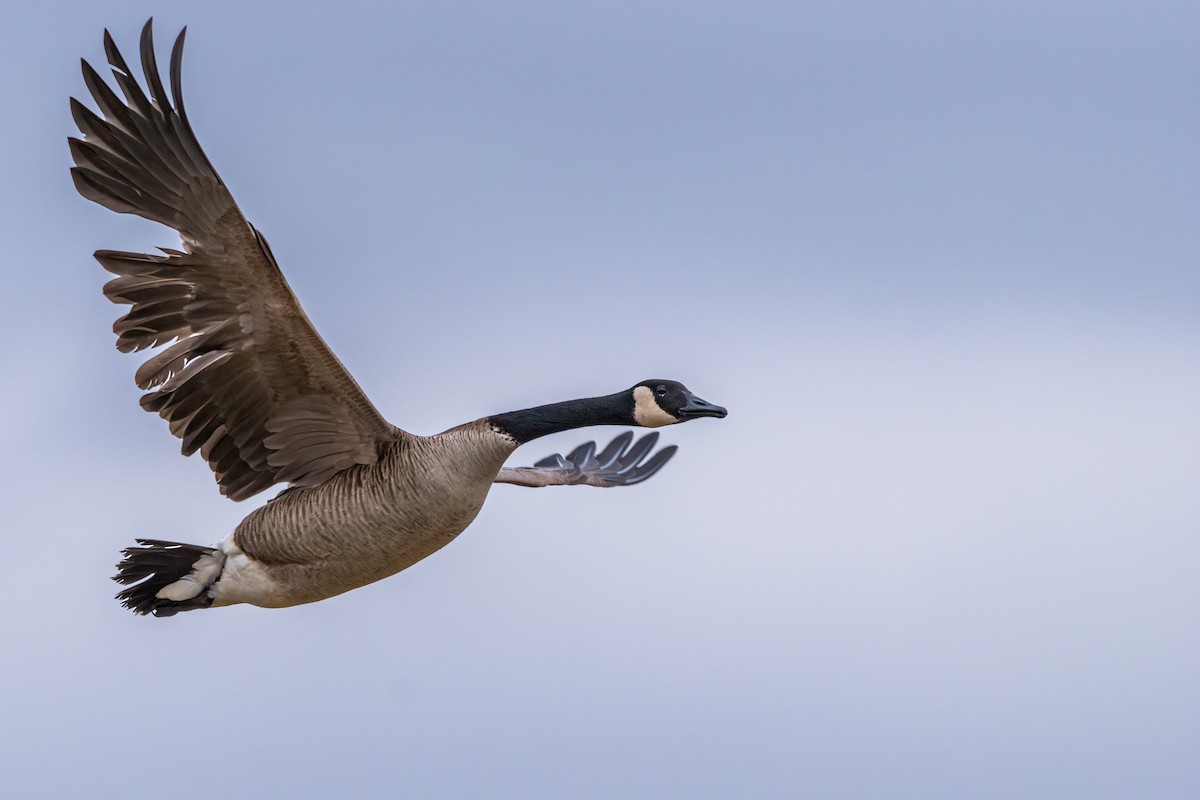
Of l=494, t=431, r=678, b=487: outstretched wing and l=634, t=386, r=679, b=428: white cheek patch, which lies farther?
l=494, t=431, r=678, b=487: outstretched wing

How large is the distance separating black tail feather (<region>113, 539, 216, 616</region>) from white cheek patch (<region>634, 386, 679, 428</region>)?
3.41 meters

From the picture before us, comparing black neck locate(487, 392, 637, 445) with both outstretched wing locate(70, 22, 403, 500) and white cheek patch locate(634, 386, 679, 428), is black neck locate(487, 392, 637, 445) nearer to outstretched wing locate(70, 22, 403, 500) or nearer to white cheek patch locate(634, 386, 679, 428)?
white cheek patch locate(634, 386, 679, 428)

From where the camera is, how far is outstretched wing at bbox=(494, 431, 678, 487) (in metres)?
17.7

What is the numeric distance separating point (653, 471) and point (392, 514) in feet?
18.2

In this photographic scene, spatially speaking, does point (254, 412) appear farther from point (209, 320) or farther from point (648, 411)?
point (648, 411)

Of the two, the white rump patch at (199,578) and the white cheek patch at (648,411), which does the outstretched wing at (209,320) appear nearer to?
the white rump patch at (199,578)

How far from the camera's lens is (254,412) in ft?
44.0

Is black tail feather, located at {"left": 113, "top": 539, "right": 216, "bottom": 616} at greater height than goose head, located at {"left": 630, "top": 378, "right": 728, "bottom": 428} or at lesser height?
lesser

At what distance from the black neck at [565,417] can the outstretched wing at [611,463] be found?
3363 millimetres

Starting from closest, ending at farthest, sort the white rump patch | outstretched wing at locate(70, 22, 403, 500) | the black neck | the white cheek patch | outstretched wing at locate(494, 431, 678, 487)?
outstretched wing at locate(70, 22, 403, 500) < the black neck < the white rump patch < the white cheek patch < outstretched wing at locate(494, 431, 678, 487)

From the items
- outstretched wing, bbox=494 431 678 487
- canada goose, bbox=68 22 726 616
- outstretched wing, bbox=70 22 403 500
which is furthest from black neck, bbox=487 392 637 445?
outstretched wing, bbox=494 431 678 487

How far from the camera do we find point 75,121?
12438 mm

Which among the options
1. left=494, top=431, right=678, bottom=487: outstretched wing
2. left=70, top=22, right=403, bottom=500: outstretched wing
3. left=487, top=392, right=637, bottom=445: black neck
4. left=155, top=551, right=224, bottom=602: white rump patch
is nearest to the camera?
left=70, top=22, right=403, bottom=500: outstretched wing

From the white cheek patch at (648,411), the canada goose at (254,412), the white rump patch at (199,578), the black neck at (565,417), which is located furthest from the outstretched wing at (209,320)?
the white cheek patch at (648,411)
